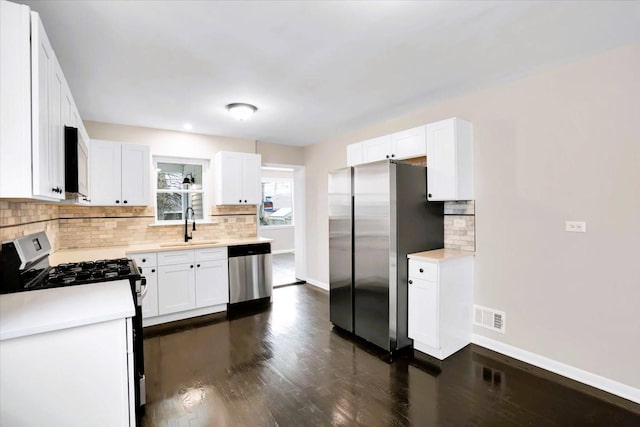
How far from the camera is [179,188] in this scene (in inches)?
181

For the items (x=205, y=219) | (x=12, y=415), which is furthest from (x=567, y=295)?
(x=205, y=219)

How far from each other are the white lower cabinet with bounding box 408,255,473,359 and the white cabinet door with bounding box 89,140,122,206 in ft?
11.7

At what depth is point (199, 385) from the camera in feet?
8.13

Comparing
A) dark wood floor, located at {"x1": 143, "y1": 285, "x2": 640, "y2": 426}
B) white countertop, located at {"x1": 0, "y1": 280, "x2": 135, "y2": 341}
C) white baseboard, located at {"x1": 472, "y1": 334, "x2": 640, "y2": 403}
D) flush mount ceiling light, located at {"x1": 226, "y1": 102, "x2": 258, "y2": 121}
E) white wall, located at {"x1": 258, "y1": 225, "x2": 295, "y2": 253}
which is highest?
flush mount ceiling light, located at {"x1": 226, "y1": 102, "x2": 258, "y2": 121}

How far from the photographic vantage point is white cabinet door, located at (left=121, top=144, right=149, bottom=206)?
388cm

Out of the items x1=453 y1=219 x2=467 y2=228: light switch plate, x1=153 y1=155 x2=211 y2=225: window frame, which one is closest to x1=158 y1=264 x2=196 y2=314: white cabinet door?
x1=153 y1=155 x2=211 y2=225: window frame

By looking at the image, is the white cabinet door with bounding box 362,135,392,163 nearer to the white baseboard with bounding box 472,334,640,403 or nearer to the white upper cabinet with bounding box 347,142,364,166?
the white upper cabinet with bounding box 347,142,364,166

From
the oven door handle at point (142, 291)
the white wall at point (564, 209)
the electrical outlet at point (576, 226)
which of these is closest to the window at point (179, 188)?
the oven door handle at point (142, 291)

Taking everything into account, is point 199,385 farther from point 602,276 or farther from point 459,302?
point 602,276

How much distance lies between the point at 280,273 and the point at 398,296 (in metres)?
3.95

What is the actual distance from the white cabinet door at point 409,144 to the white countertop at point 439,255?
1.02 m

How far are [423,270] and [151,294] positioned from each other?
3073mm

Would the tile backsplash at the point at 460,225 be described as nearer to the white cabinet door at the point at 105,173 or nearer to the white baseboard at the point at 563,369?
the white baseboard at the point at 563,369

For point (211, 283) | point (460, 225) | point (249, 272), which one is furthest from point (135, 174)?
point (460, 225)
